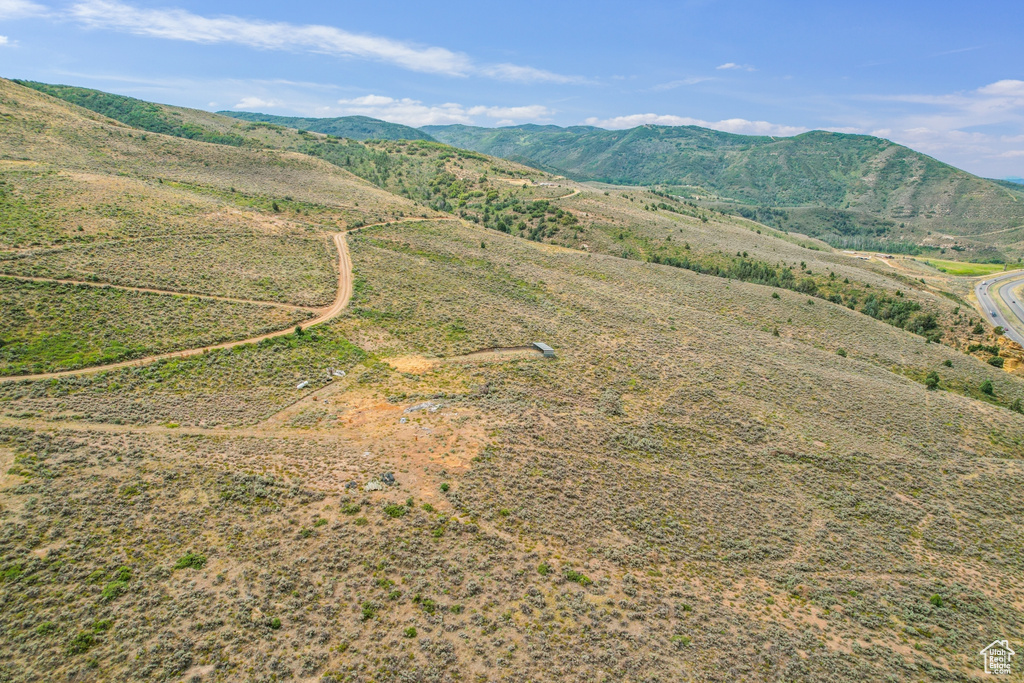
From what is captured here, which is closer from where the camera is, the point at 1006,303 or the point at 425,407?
the point at 425,407

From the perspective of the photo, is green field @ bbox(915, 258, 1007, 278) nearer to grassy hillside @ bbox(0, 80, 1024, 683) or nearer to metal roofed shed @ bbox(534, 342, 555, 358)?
grassy hillside @ bbox(0, 80, 1024, 683)

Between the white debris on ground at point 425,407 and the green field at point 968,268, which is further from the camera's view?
the green field at point 968,268

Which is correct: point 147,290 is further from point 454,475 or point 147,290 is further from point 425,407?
point 454,475

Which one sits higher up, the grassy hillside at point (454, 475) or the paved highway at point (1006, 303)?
the paved highway at point (1006, 303)

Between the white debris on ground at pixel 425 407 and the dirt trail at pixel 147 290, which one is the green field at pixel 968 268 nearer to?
the white debris on ground at pixel 425 407

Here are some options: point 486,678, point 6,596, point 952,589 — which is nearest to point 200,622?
point 6,596

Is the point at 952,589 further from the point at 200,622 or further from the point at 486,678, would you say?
the point at 200,622

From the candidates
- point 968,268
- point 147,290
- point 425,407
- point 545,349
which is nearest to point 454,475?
point 425,407

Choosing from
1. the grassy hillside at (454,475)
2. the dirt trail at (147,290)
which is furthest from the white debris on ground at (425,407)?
the dirt trail at (147,290)
